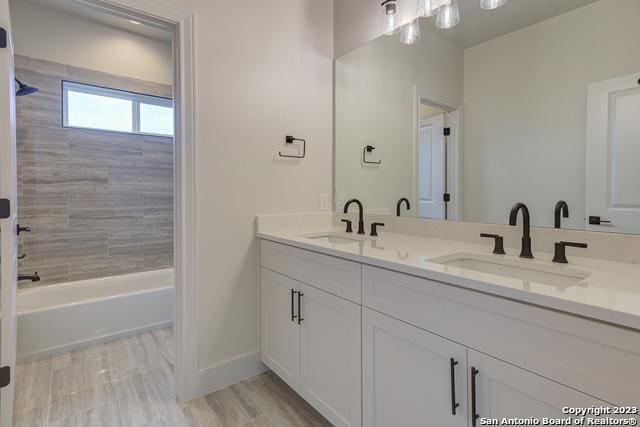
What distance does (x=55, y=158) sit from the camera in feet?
8.91

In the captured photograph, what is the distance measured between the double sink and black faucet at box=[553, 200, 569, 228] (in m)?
0.23

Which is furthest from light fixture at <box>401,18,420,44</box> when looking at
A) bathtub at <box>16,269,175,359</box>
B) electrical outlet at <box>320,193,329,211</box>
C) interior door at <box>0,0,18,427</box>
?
bathtub at <box>16,269,175,359</box>

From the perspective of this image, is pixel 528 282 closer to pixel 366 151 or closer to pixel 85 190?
pixel 366 151

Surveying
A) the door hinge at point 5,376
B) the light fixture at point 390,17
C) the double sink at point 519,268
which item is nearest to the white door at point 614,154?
the double sink at point 519,268

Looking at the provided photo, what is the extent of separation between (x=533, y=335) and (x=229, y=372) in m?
1.63

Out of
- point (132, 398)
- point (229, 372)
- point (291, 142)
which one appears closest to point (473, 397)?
point (229, 372)

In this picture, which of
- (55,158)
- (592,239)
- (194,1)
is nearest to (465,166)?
(592,239)

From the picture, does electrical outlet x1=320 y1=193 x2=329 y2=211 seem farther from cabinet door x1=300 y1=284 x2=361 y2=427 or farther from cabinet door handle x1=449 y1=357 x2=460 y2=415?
cabinet door handle x1=449 y1=357 x2=460 y2=415

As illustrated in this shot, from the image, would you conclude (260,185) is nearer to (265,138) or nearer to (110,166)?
(265,138)

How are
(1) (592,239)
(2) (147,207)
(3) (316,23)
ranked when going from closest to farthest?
(1) (592,239) → (3) (316,23) → (2) (147,207)

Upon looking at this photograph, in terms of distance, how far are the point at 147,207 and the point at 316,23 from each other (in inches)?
92.5

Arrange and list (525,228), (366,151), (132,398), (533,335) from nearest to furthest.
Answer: (533,335)
(525,228)
(132,398)
(366,151)

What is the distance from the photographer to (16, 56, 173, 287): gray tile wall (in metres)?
2.62

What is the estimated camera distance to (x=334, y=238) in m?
2.01
